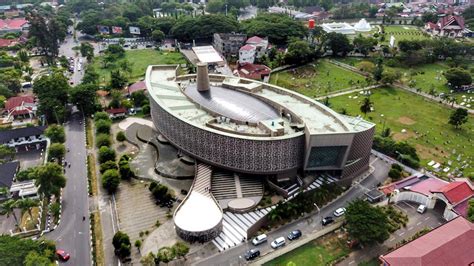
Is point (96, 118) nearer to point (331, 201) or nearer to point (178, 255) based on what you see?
point (178, 255)

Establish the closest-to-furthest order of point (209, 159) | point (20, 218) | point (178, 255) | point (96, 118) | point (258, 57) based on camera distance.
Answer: point (178, 255), point (20, 218), point (209, 159), point (96, 118), point (258, 57)

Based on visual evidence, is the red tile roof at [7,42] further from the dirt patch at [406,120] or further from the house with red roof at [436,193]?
the house with red roof at [436,193]

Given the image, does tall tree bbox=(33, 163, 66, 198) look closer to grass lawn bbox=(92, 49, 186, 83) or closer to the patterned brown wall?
the patterned brown wall

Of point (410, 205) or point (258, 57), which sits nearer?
point (410, 205)

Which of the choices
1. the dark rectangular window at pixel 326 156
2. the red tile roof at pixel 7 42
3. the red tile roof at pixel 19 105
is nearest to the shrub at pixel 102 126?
the red tile roof at pixel 19 105

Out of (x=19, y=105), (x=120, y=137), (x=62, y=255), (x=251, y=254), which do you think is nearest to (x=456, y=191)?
(x=251, y=254)

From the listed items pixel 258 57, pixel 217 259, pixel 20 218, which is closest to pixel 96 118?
pixel 20 218
